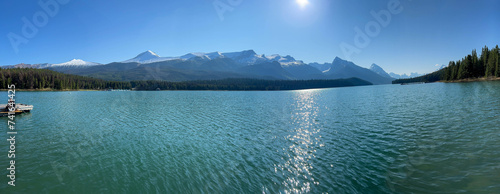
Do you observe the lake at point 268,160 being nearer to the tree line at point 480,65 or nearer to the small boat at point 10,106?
the small boat at point 10,106

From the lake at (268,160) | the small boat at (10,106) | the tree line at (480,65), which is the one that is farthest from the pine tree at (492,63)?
the small boat at (10,106)

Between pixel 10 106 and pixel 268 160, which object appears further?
pixel 10 106

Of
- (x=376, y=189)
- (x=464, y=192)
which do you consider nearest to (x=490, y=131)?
(x=464, y=192)

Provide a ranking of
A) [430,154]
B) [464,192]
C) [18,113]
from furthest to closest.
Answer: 1. [18,113]
2. [430,154]
3. [464,192]

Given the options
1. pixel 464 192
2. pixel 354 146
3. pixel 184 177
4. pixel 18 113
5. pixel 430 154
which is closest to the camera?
pixel 464 192

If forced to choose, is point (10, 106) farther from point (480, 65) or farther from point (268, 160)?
point (480, 65)

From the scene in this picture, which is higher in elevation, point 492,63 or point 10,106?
Answer: point 492,63

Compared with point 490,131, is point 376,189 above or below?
below

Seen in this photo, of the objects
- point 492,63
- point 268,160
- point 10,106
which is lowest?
point 268,160

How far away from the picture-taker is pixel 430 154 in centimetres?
2283

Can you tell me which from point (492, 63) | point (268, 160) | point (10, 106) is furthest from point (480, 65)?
point (10, 106)

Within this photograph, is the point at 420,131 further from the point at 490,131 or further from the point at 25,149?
the point at 25,149

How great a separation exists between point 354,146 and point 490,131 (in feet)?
66.3

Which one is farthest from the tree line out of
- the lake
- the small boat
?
the small boat
